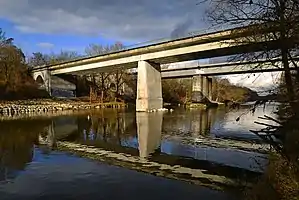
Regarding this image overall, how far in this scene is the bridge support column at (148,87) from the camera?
63438mm

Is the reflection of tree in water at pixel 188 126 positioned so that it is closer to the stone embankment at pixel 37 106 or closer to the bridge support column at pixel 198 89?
the stone embankment at pixel 37 106

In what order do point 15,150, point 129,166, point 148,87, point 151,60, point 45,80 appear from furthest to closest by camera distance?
point 45,80 < point 148,87 < point 151,60 < point 15,150 < point 129,166

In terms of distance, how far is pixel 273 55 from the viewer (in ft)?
30.4

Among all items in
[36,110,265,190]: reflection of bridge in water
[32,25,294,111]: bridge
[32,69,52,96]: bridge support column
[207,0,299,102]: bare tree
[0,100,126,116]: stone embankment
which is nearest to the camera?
[207,0,299,102]: bare tree

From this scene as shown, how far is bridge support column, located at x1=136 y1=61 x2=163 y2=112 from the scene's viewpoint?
63438mm

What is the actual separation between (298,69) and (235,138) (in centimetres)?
1946

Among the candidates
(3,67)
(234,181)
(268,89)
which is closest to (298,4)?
(268,89)

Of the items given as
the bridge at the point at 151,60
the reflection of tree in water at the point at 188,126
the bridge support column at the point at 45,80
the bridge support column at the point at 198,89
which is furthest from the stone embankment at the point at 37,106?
the reflection of tree in water at the point at 188,126

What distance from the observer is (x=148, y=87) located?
6419cm

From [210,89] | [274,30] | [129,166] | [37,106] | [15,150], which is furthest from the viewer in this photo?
[210,89]

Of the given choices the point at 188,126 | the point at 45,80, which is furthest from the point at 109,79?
the point at 188,126

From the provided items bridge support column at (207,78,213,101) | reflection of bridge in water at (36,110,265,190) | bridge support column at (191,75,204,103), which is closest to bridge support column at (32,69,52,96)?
bridge support column at (191,75,204,103)

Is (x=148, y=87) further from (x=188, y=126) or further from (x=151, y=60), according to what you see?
(x=188, y=126)

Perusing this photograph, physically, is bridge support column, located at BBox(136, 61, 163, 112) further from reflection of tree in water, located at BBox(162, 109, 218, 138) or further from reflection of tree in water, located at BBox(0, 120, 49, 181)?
reflection of tree in water, located at BBox(0, 120, 49, 181)
